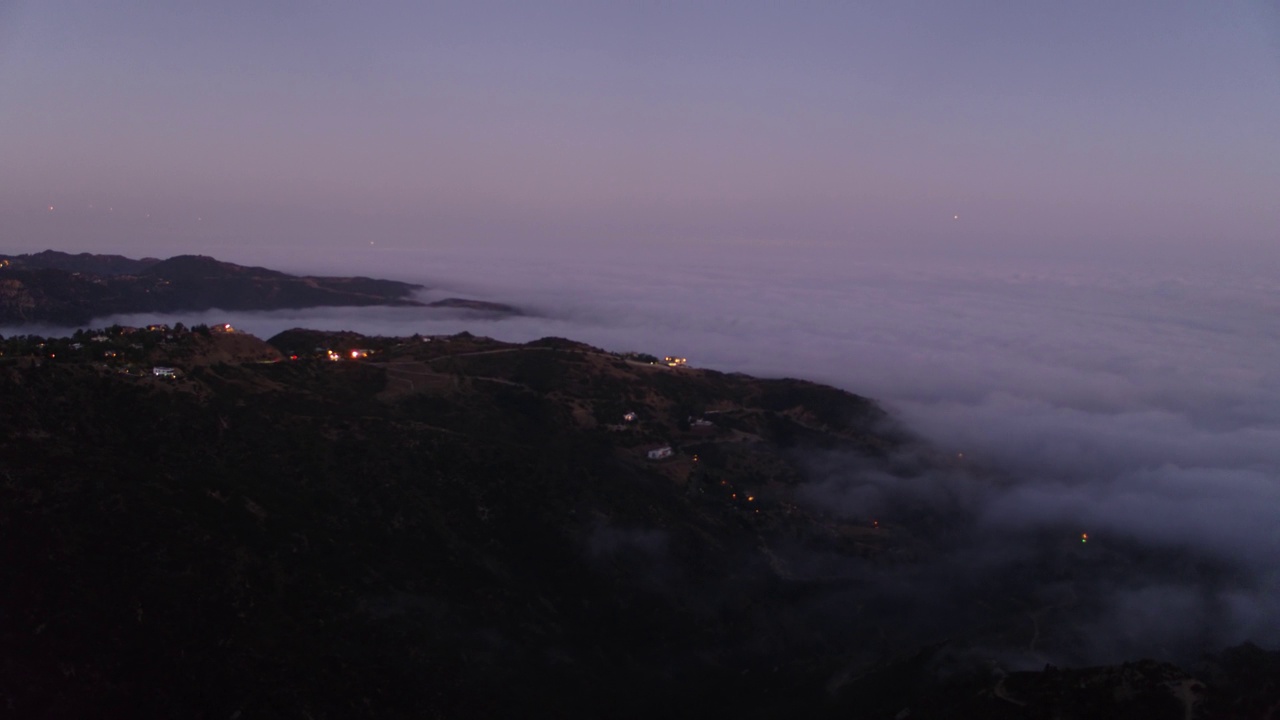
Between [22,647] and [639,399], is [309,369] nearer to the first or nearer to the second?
[639,399]

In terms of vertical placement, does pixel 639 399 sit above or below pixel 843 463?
above

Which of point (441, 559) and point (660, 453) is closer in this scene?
point (441, 559)

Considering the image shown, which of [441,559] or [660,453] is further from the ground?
[660,453]

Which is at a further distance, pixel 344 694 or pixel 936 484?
pixel 936 484

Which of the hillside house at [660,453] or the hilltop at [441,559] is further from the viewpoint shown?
the hillside house at [660,453]

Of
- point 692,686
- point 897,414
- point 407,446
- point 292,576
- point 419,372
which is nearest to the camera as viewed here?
point 292,576

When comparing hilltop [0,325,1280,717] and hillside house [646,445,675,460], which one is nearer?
hilltop [0,325,1280,717]

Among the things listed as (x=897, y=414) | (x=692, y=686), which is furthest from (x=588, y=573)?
(x=897, y=414)

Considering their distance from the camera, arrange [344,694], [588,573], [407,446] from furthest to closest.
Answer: [407,446]
[588,573]
[344,694]
